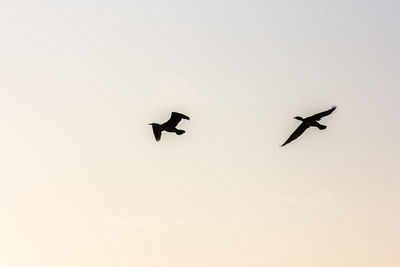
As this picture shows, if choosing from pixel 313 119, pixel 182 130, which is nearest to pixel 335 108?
pixel 313 119

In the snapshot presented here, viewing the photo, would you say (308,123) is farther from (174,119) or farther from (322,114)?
(174,119)

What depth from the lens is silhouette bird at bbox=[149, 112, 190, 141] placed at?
193 feet

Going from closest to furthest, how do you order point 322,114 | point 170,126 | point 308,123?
point 170,126 → point 322,114 → point 308,123

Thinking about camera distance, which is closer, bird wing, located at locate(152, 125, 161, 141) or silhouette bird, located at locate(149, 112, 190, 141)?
silhouette bird, located at locate(149, 112, 190, 141)

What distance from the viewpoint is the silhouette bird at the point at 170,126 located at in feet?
193

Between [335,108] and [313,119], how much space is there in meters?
3.32

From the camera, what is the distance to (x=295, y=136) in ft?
208

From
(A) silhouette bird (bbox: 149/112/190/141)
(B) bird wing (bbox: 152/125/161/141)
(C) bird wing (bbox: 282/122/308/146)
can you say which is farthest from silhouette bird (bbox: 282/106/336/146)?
(B) bird wing (bbox: 152/125/161/141)

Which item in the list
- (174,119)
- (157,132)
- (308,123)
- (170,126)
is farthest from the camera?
(308,123)

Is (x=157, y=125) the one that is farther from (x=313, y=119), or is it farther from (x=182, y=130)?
(x=313, y=119)

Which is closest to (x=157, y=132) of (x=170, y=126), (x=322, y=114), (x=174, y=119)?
(x=170, y=126)

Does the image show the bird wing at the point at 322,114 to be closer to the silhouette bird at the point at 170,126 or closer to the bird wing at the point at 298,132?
the bird wing at the point at 298,132

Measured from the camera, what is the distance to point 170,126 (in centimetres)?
5959

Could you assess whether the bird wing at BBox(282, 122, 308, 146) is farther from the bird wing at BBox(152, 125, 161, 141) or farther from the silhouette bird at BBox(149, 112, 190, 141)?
the bird wing at BBox(152, 125, 161, 141)
